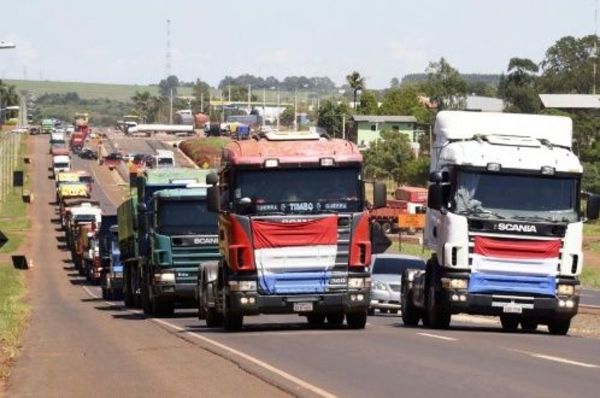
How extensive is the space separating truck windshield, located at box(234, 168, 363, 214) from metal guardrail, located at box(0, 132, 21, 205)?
111 meters

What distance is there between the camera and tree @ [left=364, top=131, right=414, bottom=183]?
13762 cm

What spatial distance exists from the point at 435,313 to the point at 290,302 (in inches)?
118

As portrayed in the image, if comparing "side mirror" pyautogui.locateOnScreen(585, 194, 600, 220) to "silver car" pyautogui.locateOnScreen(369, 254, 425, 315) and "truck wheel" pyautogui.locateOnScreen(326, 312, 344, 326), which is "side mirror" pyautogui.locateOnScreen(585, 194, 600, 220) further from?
"silver car" pyautogui.locateOnScreen(369, 254, 425, 315)

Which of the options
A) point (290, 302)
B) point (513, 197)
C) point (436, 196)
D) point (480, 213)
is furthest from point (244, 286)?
point (513, 197)

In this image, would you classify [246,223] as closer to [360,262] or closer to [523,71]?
[360,262]

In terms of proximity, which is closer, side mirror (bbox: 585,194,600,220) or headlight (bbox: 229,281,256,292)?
side mirror (bbox: 585,194,600,220)

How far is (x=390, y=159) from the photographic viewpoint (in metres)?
138

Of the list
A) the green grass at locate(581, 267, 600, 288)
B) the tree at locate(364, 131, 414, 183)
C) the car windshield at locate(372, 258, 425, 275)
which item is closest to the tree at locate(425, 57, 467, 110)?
the tree at locate(364, 131, 414, 183)

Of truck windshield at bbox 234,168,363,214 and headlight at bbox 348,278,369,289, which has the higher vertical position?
truck windshield at bbox 234,168,363,214

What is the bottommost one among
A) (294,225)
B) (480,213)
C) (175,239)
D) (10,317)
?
(10,317)

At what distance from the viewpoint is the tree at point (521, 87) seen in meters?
174

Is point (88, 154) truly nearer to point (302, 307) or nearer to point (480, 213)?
point (302, 307)

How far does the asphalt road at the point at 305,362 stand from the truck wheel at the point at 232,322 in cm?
25

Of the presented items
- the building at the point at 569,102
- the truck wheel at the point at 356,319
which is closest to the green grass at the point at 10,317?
the truck wheel at the point at 356,319
